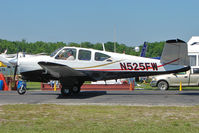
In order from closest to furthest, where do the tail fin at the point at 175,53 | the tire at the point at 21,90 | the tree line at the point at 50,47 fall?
the tail fin at the point at 175,53, the tire at the point at 21,90, the tree line at the point at 50,47

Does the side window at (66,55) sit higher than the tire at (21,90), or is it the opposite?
the side window at (66,55)

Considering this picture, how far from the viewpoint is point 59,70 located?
15375 millimetres

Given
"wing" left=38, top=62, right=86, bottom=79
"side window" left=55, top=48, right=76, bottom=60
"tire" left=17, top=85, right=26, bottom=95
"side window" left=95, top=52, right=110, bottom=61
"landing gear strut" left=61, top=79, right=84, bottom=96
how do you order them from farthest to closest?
"tire" left=17, top=85, right=26, bottom=95, "side window" left=95, top=52, right=110, bottom=61, "side window" left=55, top=48, right=76, bottom=60, "landing gear strut" left=61, top=79, right=84, bottom=96, "wing" left=38, top=62, right=86, bottom=79

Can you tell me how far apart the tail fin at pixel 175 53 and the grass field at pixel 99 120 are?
4.77m

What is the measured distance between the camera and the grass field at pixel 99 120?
761 centimetres

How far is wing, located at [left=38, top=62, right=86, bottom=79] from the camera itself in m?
14.9

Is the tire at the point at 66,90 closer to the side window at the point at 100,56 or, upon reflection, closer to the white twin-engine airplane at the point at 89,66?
the white twin-engine airplane at the point at 89,66

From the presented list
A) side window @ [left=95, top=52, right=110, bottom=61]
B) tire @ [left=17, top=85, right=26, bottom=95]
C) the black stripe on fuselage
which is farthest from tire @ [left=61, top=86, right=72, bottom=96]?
tire @ [left=17, top=85, right=26, bottom=95]

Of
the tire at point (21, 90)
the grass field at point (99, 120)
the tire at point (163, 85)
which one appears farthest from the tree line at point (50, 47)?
the grass field at point (99, 120)

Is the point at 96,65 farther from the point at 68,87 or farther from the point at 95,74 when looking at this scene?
the point at 68,87

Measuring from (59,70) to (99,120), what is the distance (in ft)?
22.8

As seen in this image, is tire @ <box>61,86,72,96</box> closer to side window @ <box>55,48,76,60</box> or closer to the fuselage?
the fuselage

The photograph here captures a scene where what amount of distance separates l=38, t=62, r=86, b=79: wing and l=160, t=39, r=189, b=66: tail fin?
469cm

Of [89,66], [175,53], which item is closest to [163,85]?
[175,53]
